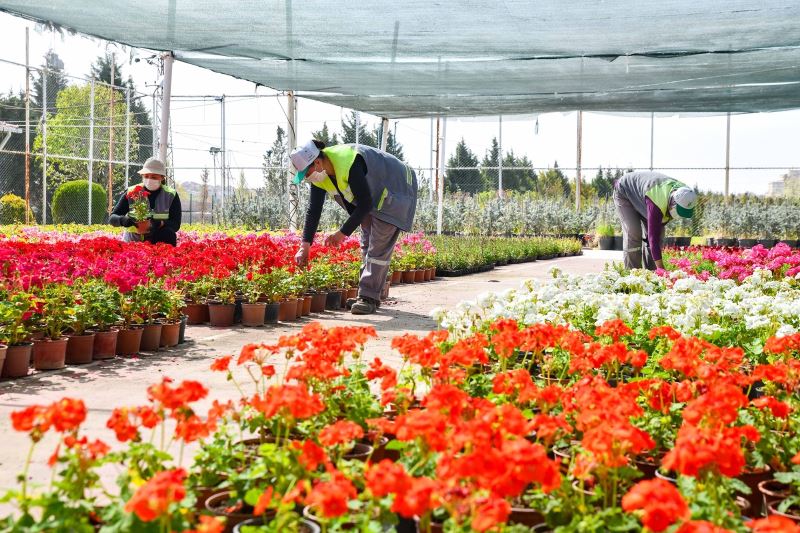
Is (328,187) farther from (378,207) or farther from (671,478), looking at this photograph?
(671,478)

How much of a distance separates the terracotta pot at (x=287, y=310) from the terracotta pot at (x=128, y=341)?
1864mm

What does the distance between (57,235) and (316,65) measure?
4.49 m

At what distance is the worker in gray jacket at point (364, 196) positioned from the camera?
680 centimetres

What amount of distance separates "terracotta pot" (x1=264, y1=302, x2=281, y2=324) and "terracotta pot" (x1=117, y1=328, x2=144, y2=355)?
5.35 feet

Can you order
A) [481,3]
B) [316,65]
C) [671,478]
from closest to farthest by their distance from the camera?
[671,478] < [481,3] < [316,65]

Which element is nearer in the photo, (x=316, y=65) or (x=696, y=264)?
(x=696, y=264)

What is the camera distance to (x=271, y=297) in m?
6.94

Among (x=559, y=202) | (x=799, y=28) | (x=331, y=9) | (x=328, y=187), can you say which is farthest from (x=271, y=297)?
(x=559, y=202)

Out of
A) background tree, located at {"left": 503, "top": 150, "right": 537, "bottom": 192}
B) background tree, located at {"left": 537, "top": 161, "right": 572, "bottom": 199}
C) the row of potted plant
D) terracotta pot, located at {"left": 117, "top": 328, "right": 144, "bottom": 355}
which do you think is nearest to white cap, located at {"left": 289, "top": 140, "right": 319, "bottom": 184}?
terracotta pot, located at {"left": 117, "top": 328, "right": 144, "bottom": 355}

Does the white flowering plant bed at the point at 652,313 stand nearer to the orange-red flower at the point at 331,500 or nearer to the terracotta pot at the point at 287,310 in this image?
the terracotta pot at the point at 287,310

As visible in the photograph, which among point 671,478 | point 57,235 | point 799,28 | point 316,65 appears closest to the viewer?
point 671,478

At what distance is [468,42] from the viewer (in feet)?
27.8

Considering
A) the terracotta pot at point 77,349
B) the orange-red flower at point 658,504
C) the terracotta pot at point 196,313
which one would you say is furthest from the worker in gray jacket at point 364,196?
the orange-red flower at point 658,504

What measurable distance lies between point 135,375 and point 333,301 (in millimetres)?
3542
